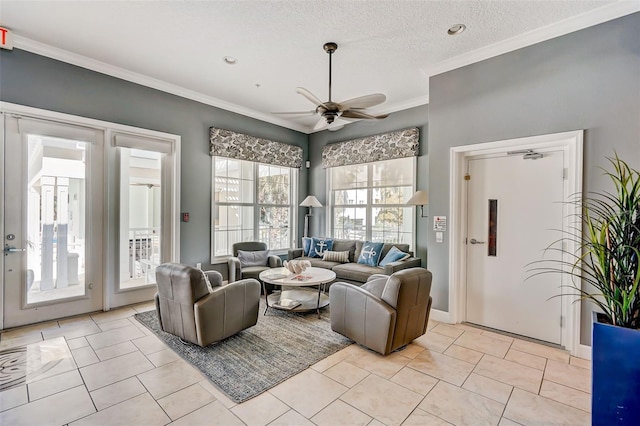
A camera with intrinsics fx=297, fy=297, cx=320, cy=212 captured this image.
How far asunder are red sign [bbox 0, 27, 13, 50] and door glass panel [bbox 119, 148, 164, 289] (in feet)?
4.68

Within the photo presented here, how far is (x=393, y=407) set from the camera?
2.07m

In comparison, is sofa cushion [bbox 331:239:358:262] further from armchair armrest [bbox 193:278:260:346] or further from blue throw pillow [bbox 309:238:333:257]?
armchair armrest [bbox 193:278:260:346]

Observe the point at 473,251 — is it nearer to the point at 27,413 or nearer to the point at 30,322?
the point at 27,413

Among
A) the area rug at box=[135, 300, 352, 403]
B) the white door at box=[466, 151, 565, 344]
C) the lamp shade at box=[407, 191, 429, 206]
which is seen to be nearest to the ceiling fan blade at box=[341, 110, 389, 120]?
the white door at box=[466, 151, 565, 344]

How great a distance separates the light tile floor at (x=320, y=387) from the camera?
196 centimetres

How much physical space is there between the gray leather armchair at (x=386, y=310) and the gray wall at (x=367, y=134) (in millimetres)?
2072

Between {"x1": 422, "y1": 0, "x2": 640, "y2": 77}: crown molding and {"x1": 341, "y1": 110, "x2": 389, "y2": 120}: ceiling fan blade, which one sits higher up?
{"x1": 422, "y1": 0, "x2": 640, "y2": 77}: crown molding

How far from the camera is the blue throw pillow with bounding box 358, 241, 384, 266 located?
4.86m

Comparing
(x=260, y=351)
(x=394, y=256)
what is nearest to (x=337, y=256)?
(x=394, y=256)

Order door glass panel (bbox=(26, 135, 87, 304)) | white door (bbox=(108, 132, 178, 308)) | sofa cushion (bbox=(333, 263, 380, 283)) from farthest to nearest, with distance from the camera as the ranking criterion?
sofa cushion (bbox=(333, 263, 380, 283)), white door (bbox=(108, 132, 178, 308)), door glass panel (bbox=(26, 135, 87, 304))

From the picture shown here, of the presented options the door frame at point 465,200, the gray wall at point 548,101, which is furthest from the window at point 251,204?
the door frame at point 465,200

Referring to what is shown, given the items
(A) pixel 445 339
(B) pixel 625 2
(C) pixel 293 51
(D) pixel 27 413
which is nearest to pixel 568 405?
(A) pixel 445 339

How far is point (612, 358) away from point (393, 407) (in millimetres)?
1389

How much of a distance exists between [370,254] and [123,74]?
4.42 m
